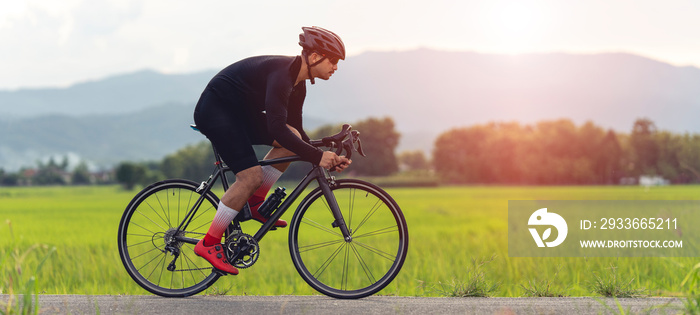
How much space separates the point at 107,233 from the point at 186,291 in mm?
7935

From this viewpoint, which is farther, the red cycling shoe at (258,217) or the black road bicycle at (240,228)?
the red cycling shoe at (258,217)

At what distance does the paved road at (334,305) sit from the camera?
428cm

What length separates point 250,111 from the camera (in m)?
4.85

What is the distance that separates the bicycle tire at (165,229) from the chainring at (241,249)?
315mm

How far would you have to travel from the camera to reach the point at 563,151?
74.1 metres

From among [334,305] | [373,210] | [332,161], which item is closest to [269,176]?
[332,161]

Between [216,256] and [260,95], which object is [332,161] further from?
[216,256]

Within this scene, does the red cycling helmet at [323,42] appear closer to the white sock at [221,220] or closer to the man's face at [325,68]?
the man's face at [325,68]

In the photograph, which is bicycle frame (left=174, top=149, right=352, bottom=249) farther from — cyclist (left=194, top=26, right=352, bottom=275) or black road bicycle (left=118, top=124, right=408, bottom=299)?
cyclist (left=194, top=26, right=352, bottom=275)

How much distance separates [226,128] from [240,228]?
0.85 m

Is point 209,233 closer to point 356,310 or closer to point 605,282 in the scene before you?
point 356,310

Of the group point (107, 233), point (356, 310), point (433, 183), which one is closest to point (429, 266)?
point (356, 310)

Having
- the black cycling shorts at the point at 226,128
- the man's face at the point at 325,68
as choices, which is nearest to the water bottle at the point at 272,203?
the black cycling shorts at the point at 226,128

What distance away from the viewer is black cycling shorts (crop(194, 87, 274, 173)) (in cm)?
465
